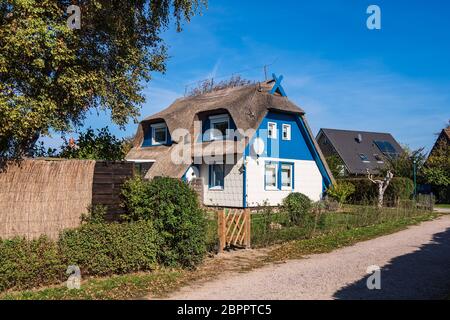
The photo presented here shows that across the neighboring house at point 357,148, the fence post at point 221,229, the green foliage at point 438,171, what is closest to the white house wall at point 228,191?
the fence post at point 221,229

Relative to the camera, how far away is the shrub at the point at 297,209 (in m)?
16.4

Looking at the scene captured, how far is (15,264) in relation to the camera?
8062 mm

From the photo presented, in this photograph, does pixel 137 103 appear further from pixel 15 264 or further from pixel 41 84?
pixel 15 264

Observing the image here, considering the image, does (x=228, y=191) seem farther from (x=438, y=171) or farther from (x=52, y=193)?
(x=438, y=171)

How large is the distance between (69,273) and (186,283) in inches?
94.5

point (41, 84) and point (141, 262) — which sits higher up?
point (41, 84)

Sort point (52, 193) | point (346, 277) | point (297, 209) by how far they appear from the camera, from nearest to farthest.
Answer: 1. point (52, 193)
2. point (346, 277)
3. point (297, 209)

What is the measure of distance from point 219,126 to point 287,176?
516cm

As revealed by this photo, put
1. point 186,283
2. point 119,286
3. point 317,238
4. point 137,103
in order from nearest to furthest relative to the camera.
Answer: point 119,286 → point 186,283 → point 137,103 → point 317,238

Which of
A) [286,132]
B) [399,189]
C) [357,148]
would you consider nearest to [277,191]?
[286,132]

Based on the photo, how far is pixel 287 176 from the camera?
26.5 meters

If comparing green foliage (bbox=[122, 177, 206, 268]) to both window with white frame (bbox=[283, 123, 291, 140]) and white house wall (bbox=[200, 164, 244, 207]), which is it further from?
window with white frame (bbox=[283, 123, 291, 140])
